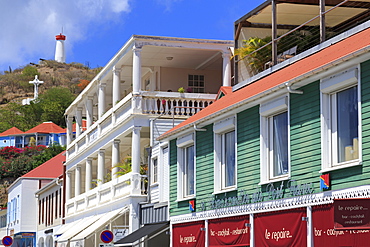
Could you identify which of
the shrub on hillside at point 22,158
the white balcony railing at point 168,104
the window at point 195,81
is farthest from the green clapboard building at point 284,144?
the shrub on hillside at point 22,158

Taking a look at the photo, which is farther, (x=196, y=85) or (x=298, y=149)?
(x=196, y=85)

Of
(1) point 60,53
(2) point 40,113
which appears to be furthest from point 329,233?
(1) point 60,53

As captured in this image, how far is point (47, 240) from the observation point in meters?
50.4

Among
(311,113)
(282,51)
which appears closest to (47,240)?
(282,51)

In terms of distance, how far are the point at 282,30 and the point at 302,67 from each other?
572 centimetres

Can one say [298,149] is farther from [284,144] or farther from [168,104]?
[168,104]

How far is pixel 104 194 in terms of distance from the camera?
32656mm

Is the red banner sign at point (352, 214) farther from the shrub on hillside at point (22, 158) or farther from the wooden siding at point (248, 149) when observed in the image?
the shrub on hillside at point (22, 158)

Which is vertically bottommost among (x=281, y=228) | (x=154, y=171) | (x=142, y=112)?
(x=281, y=228)

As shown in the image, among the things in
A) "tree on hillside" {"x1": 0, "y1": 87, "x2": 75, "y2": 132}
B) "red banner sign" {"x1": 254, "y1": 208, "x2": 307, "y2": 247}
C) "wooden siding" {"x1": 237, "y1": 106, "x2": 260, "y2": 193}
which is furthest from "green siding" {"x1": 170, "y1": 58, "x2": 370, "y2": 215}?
"tree on hillside" {"x1": 0, "y1": 87, "x2": 75, "y2": 132}

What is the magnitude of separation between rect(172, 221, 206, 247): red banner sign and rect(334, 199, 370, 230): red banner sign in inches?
322

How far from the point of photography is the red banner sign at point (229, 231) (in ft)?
61.2

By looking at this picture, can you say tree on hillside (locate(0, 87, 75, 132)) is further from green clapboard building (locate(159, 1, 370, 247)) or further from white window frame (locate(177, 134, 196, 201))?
green clapboard building (locate(159, 1, 370, 247))

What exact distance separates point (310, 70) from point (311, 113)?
932 millimetres
